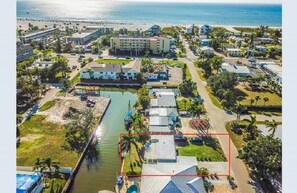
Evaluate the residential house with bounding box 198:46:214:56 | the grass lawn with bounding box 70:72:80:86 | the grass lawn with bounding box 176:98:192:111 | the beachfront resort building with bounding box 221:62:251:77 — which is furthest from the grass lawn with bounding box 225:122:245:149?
the residential house with bounding box 198:46:214:56

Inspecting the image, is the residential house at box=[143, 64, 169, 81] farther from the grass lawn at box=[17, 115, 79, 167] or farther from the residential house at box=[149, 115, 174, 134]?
the grass lawn at box=[17, 115, 79, 167]

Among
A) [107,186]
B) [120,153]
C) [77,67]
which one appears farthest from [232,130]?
[77,67]

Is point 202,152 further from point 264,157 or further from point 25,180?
point 25,180

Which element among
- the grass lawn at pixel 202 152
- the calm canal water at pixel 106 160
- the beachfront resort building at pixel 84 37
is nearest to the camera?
the calm canal water at pixel 106 160

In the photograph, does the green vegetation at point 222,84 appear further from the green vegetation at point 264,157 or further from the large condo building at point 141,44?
the large condo building at point 141,44

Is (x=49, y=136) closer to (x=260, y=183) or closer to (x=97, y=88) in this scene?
(x=97, y=88)

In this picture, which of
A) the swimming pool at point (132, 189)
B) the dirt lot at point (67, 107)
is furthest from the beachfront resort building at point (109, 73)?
the swimming pool at point (132, 189)
